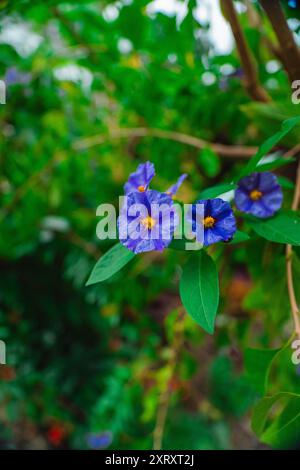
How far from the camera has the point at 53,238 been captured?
135 cm

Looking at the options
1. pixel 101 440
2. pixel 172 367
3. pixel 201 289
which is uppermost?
pixel 201 289

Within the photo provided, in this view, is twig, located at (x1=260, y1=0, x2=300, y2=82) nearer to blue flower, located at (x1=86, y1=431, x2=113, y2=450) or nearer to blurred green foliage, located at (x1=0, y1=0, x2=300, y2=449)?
blurred green foliage, located at (x1=0, y1=0, x2=300, y2=449)

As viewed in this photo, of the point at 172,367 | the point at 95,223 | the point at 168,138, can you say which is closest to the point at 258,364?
the point at 172,367

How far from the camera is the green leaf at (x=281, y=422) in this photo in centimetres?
48

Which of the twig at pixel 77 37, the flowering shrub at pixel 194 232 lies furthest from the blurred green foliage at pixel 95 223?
the flowering shrub at pixel 194 232

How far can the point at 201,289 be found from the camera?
Result: 17.2 inches

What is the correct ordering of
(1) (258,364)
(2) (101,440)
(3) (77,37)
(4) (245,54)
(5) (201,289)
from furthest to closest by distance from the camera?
(2) (101,440)
(3) (77,37)
(4) (245,54)
(1) (258,364)
(5) (201,289)

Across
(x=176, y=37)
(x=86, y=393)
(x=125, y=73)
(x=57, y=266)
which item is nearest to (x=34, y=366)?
(x=86, y=393)

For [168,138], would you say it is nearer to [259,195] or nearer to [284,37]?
[284,37]

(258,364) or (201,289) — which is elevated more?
(201,289)

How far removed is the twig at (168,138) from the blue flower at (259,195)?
0.38m

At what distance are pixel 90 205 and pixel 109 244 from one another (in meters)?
0.29

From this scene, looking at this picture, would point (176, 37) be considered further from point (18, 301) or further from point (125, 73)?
point (18, 301)

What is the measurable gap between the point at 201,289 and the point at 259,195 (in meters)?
0.16
